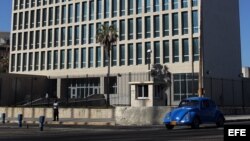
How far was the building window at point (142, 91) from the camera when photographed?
34.0 metres

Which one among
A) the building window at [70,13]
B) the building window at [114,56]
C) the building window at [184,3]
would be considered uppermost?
the building window at [70,13]

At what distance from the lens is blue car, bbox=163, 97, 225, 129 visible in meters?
22.0

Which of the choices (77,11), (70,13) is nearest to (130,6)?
(77,11)

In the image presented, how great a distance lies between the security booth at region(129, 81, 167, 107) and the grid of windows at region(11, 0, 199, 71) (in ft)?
74.0

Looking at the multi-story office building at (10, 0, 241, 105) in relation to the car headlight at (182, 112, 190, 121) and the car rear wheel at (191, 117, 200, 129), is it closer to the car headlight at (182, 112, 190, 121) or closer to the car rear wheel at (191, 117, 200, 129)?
the car rear wheel at (191, 117, 200, 129)

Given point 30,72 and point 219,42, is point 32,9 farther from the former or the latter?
point 219,42

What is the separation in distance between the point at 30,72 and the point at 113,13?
19868 millimetres

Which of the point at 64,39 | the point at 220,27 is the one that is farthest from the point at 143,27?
the point at 64,39

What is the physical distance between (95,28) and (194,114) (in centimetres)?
4829

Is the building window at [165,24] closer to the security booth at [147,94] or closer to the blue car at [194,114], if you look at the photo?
the security booth at [147,94]

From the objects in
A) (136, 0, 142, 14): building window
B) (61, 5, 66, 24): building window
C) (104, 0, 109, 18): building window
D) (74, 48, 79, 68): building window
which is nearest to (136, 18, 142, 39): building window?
(136, 0, 142, 14): building window

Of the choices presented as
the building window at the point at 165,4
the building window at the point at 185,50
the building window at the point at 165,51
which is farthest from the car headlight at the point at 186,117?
the building window at the point at 165,4

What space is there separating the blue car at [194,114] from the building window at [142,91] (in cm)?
1090

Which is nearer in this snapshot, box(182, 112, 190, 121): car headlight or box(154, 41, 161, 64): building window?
box(182, 112, 190, 121): car headlight
